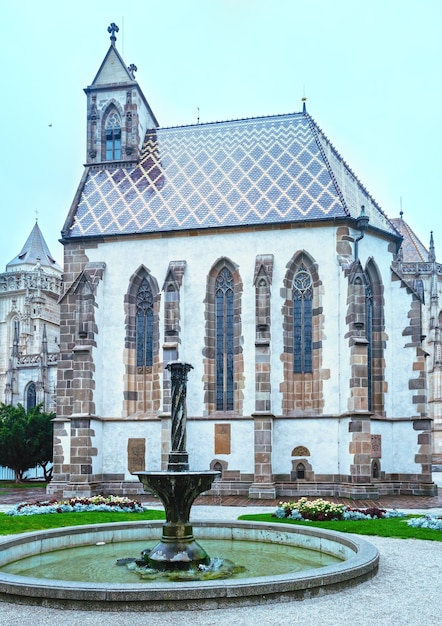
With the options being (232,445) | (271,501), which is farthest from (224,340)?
(271,501)

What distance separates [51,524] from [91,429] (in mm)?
10354

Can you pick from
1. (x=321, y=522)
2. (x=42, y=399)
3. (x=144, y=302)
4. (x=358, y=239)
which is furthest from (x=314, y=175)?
(x=42, y=399)

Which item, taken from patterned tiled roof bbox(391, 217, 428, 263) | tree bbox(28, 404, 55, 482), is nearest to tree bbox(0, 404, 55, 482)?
tree bbox(28, 404, 55, 482)

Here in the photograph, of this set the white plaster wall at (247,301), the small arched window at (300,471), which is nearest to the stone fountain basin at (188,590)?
the small arched window at (300,471)

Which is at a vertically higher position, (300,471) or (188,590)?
(188,590)

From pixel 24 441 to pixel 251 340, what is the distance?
12.6 metres

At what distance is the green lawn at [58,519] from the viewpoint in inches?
667

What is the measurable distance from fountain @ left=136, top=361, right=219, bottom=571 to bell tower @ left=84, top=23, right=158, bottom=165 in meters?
22.9

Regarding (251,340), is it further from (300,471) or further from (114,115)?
(114,115)

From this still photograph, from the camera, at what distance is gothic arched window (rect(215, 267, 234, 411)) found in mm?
28188

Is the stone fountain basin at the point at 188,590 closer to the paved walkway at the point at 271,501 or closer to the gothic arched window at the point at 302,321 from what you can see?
the paved walkway at the point at 271,501

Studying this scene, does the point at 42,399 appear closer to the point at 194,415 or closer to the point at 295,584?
the point at 194,415

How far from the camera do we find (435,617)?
8.55 meters

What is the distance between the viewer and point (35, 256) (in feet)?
259
